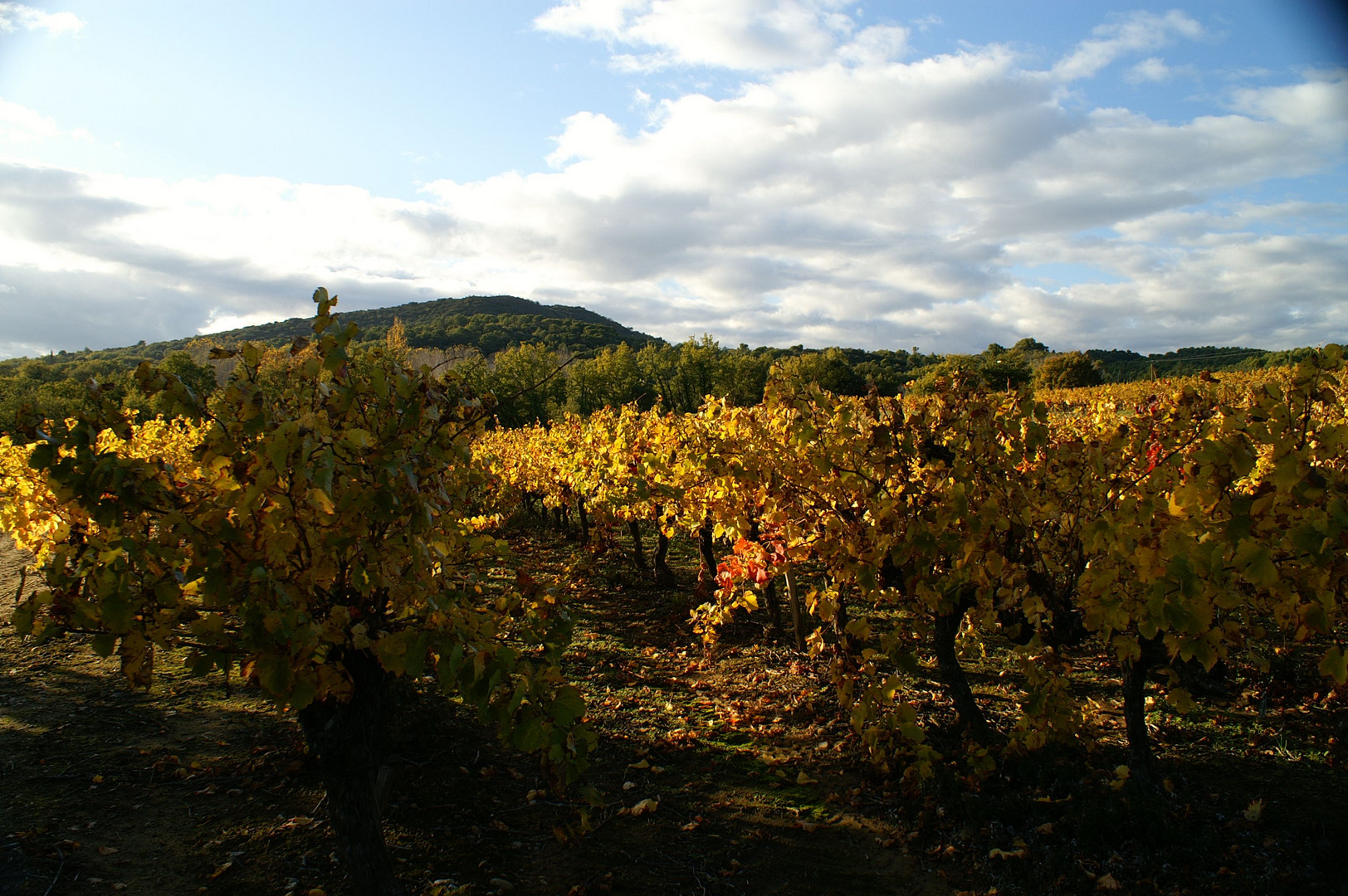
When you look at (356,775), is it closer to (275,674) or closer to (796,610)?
(275,674)

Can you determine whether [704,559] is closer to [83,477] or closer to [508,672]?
[508,672]

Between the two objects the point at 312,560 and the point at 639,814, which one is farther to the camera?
the point at 639,814

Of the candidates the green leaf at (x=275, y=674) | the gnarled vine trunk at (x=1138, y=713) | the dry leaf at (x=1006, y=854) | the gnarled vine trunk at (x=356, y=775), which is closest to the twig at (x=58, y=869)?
the gnarled vine trunk at (x=356, y=775)

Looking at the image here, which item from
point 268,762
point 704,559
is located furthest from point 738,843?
point 704,559

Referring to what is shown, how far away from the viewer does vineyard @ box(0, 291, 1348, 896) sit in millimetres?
2434

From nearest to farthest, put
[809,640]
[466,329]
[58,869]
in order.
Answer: [58,869] → [809,640] → [466,329]

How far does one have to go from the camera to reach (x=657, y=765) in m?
5.02

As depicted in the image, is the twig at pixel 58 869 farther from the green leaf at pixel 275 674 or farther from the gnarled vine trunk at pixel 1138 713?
the gnarled vine trunk at pixel 1138 713

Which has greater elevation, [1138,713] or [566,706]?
[566,706]

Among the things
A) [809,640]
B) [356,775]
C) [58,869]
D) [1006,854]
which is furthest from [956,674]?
[58,869]

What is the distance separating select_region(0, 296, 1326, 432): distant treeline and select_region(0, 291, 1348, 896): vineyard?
2.22 feet

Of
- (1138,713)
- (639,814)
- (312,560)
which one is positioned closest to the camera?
(312,560)

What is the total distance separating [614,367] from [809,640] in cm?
5573

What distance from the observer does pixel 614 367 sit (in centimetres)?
5975
